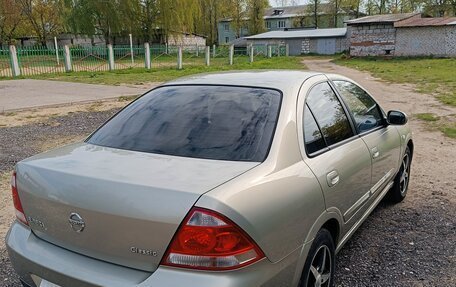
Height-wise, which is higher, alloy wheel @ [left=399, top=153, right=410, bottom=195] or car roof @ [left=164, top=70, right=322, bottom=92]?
car roof @ [left=164, top=70, right=322, bottom=92]

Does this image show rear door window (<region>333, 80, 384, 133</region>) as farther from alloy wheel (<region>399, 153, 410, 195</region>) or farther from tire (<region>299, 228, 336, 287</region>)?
tire (<region>299, 228, 336, 287</region>)

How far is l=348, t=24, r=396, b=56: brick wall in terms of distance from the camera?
3550 centimetres

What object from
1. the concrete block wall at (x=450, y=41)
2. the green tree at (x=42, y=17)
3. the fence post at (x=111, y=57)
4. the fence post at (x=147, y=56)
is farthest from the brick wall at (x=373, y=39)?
the green tree at (x=42, y=17)

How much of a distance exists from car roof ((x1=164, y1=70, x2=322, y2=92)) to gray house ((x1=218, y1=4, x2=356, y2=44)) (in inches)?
2668

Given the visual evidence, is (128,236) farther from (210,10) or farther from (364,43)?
(210,10)

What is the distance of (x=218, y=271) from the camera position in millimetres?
1754

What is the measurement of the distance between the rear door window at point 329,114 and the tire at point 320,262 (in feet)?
2.15

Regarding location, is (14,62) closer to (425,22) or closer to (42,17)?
(425,22)

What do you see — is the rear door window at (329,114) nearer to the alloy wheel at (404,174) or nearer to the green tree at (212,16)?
the alloy wheel at (404,174)

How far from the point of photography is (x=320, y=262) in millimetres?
2494

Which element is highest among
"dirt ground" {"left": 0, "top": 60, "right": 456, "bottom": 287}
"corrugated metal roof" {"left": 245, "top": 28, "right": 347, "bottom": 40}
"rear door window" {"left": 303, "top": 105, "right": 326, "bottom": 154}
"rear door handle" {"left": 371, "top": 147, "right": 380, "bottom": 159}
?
"corrugated metal roof" {"left": 245, "top": 28, "right": 347, "bottom": 40}

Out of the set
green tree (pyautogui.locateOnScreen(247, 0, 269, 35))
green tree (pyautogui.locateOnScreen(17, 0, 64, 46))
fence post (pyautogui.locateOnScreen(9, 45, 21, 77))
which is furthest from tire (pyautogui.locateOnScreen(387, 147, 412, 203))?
green tree (pyautogui.locateOnScreen(247, 0, 269, 35))

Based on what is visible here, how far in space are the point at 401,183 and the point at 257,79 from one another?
240 cm

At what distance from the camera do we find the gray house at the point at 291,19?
2633 inches
